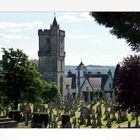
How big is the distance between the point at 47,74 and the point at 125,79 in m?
19.1

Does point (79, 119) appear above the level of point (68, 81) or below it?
below

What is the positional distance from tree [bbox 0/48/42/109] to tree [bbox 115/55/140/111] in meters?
10.3

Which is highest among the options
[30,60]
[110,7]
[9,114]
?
[30,60]

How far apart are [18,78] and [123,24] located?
16.0 meters

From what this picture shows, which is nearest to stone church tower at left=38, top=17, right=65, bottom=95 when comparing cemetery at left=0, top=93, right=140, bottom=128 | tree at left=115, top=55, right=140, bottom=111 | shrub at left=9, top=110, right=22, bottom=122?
cemetery at left=0, top=93, right=140, bottom=128

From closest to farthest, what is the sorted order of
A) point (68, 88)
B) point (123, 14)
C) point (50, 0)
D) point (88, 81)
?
point (123, 14) < point (50, 0) < point (68, 88) < point (88, 81)

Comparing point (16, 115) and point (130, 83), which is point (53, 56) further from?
point (130, 83)

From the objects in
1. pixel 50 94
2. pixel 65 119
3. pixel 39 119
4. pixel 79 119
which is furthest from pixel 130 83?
pixel 50 94

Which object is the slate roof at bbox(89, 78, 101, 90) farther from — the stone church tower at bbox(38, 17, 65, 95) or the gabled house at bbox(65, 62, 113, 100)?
the stone church tower at bbox(38, 17, 65, 95)

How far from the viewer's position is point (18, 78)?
901 inches

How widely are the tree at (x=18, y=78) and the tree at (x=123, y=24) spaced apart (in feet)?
50.0

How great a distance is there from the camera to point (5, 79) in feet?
73.2

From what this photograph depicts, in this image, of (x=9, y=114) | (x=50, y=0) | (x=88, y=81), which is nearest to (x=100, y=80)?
(x=88, y=81)

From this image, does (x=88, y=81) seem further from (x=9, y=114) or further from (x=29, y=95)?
(x=9, y=114)
